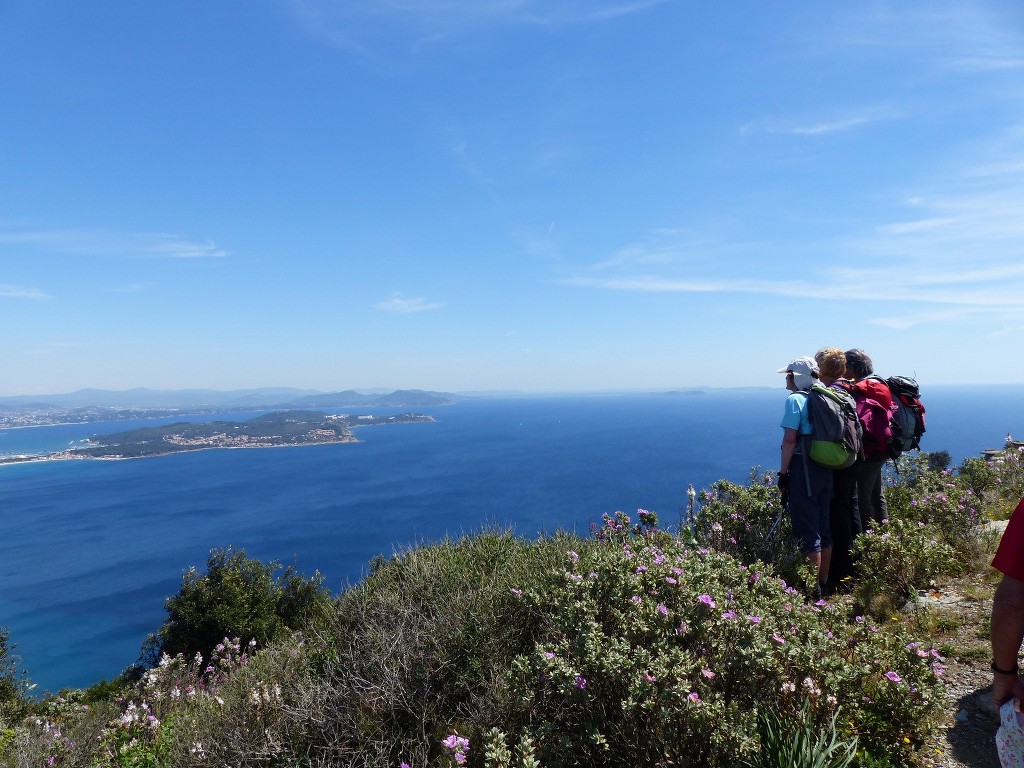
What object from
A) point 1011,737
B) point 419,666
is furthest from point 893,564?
point 419,666

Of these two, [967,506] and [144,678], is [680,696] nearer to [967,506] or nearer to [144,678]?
[967,506]

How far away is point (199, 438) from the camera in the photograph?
147625 mm

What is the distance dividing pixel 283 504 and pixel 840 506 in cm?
7860

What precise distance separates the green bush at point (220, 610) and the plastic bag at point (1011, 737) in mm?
17121

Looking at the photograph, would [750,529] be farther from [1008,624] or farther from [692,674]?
[1008,624]

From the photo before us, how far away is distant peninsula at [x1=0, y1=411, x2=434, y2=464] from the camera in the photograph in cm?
13325

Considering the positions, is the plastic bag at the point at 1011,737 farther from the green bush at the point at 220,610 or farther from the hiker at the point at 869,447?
the green bush at the point at 220,610

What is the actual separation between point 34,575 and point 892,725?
71.9m

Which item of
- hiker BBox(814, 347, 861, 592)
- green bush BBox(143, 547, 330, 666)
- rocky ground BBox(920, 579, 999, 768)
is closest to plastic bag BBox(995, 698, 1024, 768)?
rocky ground BBox(920, 579, 999, 768)

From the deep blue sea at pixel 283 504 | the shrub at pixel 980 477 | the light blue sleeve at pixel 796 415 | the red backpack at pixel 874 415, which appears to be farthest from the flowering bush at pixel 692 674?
the deep blue sea at pixel 283 504

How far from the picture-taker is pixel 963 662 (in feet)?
10.6

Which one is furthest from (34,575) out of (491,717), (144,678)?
(491,717)

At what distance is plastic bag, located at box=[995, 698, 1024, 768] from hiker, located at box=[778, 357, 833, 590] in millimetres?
2549

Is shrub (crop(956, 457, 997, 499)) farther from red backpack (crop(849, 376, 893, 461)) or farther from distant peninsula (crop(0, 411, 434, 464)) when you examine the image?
distant peninsula (crop(0, 411, 434, 464))
